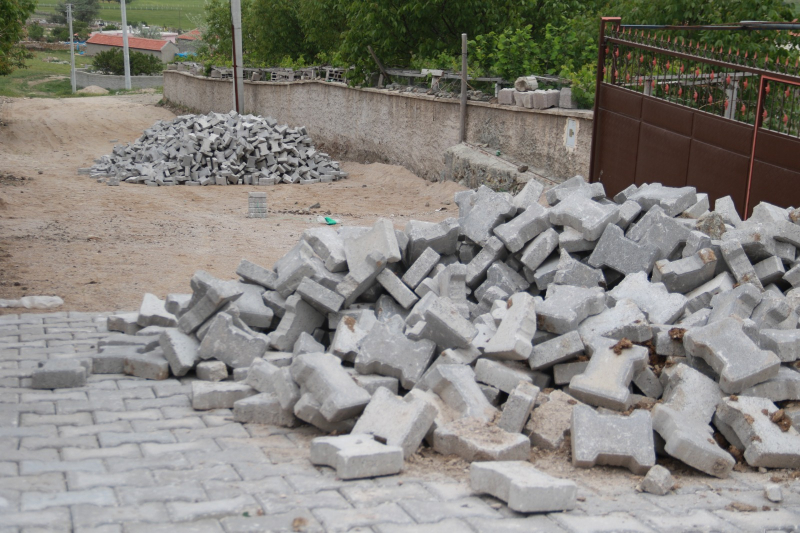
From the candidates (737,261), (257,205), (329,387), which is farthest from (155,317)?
(257,205)

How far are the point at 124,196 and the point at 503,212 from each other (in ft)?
36.2

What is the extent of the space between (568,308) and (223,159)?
559 inches

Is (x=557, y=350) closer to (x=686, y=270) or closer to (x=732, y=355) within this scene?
(x=732, y=355)

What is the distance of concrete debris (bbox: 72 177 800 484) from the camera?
13.7 ft

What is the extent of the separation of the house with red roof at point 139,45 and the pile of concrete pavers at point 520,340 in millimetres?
74118

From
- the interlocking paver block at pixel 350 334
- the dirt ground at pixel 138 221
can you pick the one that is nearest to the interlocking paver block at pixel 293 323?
the interlocking paver block at pixel 350 334

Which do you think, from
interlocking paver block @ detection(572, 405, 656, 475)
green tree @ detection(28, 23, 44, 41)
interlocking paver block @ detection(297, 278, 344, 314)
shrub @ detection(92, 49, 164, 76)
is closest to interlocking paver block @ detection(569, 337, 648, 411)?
interlocking paver block @ detection(572, 405, 656, 475)

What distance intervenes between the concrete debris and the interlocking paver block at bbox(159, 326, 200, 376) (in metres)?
0.02

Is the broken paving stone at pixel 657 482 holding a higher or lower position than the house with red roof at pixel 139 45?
lower

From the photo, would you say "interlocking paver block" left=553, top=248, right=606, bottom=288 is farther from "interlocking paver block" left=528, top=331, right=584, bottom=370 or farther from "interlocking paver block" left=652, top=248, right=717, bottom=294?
"interlocking paver block" left=528, top=331, right=584, bottom=370

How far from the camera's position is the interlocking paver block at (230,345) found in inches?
215

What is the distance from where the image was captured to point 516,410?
428 cm

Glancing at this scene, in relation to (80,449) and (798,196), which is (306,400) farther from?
(798,196)

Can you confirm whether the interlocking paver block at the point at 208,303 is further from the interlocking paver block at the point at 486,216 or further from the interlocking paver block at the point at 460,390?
the interlocking paver block at the point at 486,216
